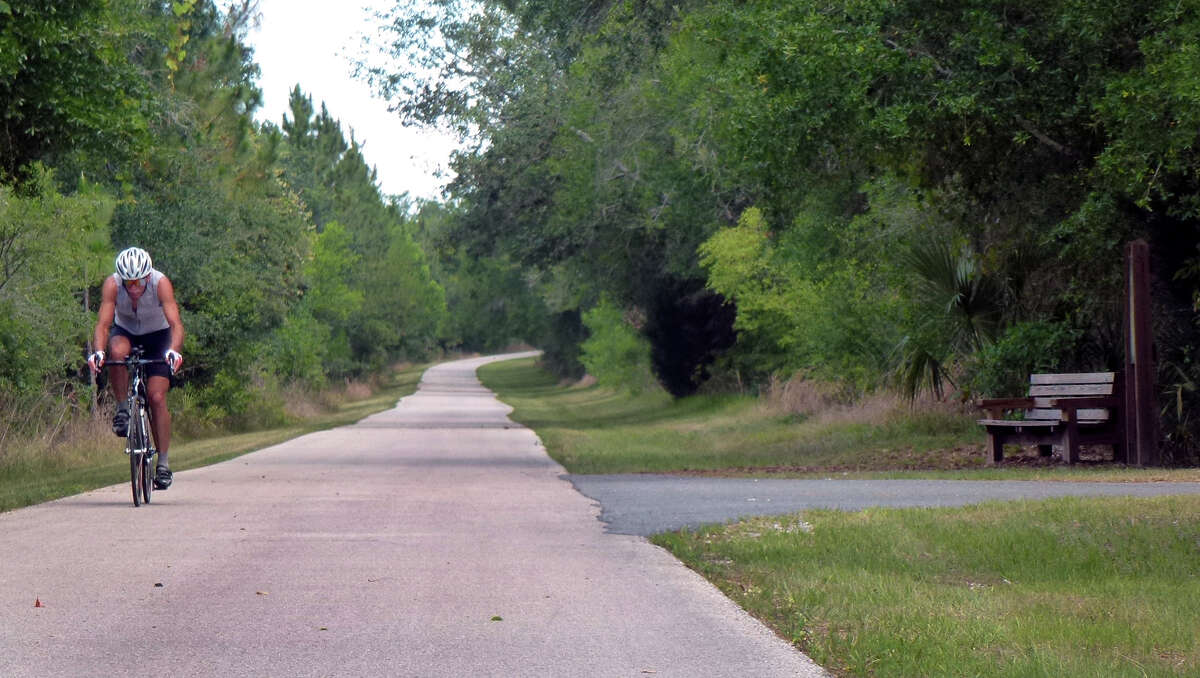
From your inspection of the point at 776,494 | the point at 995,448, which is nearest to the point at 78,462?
the point at 776,494

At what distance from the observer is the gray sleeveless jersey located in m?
12.6

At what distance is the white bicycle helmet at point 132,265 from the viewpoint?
12248 millimetres

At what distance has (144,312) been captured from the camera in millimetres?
12688

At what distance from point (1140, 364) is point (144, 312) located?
12.1 m

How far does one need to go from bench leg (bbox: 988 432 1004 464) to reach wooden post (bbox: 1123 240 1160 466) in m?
1.96

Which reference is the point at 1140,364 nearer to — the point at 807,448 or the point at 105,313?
the point at 807,448

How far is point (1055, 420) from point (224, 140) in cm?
2301

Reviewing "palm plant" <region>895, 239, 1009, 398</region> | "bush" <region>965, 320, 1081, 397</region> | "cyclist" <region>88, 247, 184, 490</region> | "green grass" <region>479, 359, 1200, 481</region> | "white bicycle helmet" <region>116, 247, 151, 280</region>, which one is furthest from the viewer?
"palm plant" <region>895, 239, 1009, 398</region>

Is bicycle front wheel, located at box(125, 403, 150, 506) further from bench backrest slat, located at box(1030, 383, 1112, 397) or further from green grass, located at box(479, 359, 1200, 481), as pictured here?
bench backrest slat, located at box(1030, 383, 1112, 397)

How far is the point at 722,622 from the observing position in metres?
7.48

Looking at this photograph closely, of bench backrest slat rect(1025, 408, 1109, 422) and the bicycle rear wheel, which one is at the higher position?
the bicycle rear wheel

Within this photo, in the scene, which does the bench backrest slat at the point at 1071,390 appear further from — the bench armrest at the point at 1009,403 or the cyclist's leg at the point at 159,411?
the cyclist's leg at the point at 159,411

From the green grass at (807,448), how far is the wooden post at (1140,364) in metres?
0.64

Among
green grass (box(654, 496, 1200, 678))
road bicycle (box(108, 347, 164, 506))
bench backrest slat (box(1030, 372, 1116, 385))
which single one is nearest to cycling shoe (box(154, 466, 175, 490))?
road bicycle (box(108, 347, 164, 506))
